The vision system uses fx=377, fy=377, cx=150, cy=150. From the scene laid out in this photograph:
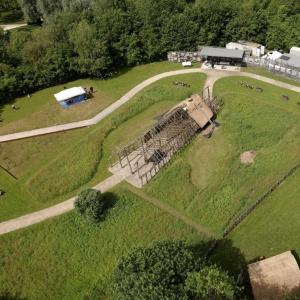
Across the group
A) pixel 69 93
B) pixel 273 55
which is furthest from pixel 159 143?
pixel 273 55

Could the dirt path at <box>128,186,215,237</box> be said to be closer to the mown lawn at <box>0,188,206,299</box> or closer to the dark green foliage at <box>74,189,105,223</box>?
the mown lawn at <box>0,188,206,299</box>

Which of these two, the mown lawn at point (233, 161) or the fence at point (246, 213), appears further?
the mown lawn at point (233, 161)

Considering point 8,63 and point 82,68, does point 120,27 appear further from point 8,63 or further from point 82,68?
point 8,63

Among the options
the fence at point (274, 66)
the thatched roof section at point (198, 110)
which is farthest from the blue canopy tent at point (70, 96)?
the fence at point (274, 66)

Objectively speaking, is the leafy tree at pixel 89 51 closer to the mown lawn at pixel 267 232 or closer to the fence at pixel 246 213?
the fence at pixel 246 213

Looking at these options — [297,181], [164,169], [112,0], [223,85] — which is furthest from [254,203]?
[112,0]

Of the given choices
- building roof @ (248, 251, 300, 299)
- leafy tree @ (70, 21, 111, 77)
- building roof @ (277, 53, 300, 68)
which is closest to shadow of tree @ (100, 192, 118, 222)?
building roof @ (248, 251, 300, 299)
